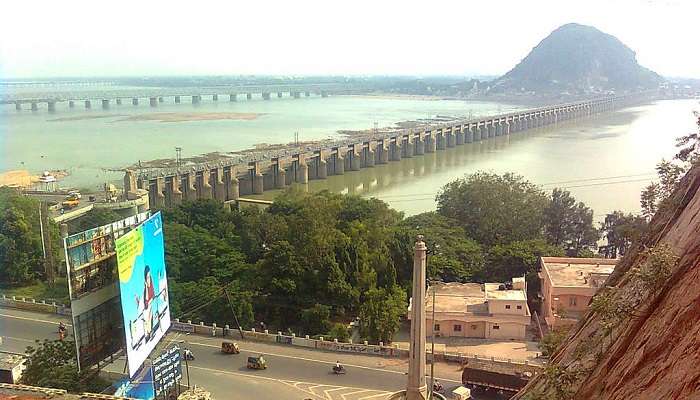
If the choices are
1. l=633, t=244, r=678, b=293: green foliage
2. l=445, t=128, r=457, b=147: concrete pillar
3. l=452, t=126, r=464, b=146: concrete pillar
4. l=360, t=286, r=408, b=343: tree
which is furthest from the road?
l=452, t=126, r=464, b=146: concrete pillar

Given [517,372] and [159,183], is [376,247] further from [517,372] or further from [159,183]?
[159,183]

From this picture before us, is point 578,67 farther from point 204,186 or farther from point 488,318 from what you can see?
point 488,318

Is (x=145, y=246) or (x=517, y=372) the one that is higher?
(x=145, y=246)

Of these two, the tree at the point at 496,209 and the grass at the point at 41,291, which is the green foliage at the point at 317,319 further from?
the tree at the point at 496,209

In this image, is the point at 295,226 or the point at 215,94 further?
the point at 215,94

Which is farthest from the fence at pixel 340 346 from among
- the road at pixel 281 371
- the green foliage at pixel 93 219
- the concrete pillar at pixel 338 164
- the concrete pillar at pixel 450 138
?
the concrete pillar at pixel 450 138

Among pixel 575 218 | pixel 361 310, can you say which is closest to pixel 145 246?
pixel 361 310

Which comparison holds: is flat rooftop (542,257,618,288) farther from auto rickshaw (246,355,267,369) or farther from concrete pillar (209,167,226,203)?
concrete pillar (209,167,226,203)
